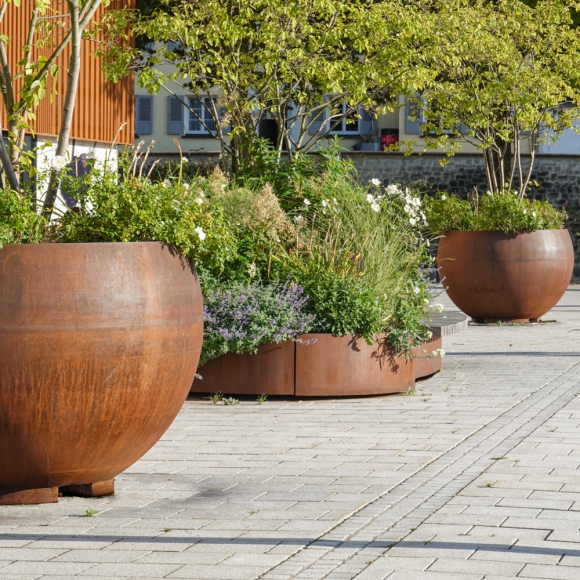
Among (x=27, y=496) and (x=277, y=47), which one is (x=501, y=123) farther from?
(x=27, y=496)

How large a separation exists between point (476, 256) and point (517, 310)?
1.08 meters

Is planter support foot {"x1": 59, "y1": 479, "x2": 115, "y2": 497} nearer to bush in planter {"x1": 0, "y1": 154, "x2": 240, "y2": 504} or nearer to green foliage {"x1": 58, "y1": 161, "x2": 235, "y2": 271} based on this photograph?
bush in planter {"x1": 0, "y1": 154, "x2": 240, "y2": 504}

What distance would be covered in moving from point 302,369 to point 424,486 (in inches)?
120

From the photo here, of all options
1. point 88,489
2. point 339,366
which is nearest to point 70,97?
point 88,489

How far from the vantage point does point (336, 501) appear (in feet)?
19.1

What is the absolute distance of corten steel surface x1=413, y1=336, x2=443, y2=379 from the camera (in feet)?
32.7

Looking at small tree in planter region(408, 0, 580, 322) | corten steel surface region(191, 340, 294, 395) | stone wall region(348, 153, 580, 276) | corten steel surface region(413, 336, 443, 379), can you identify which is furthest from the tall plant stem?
stone wall region(348, 153, 580, 276)

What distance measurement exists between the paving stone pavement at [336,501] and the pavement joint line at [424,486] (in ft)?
0.04

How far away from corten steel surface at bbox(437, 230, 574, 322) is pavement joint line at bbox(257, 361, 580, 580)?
547 centimetres

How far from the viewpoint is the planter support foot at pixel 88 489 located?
589 cm

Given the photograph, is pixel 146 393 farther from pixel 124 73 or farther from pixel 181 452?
pixel 124 73

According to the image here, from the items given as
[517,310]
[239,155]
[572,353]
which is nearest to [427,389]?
[572,353]

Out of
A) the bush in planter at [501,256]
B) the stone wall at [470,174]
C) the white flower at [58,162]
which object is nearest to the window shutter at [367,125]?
the stone wall at [470,174]

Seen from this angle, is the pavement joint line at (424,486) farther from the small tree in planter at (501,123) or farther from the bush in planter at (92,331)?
the small tree in planter at (501,123)
